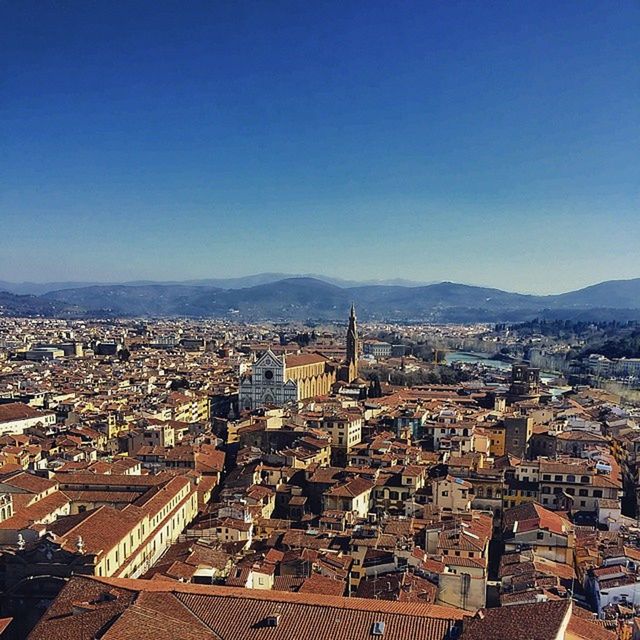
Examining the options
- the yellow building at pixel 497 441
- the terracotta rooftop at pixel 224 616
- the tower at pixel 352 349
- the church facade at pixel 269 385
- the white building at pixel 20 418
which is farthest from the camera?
the tower at pixel 352 349

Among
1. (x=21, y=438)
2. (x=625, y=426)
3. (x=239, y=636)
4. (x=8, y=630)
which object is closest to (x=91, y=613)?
(x=239, y=636)

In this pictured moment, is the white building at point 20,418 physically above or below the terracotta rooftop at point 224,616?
below

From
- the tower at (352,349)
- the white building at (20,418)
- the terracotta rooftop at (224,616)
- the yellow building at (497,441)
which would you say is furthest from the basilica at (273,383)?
the terracotta rooftop at (224,616)

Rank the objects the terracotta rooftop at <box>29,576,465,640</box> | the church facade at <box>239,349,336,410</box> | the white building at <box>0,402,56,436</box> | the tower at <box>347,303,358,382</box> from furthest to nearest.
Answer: the tower at <box>347,303,358,382</box>
the church facade at <box>239,349,336,410</box>
the white building at <box>0,402,56,436</box>
the terracotta rooftop at <box>29,576,465,640</box>

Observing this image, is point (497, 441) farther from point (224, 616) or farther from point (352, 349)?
point (352, 349)

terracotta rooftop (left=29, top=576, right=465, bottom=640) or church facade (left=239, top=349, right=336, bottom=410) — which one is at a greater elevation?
terracotta rooftop (left=29, top=576, right=465, bottom=640)

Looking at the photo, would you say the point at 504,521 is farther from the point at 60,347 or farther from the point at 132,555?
the point at 60,347

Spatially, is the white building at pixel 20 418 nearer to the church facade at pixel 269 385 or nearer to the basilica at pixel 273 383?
the church facade at pixel 269 385

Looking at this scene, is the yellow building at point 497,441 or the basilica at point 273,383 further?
the basilica at point 273,383

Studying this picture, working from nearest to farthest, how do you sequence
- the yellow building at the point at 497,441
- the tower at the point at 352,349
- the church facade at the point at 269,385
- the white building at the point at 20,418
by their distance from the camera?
the yellow building at the point at 497,441, the white building at the point at 20,418, the church facade at the point at 269,385, the tower at the point at 352,349

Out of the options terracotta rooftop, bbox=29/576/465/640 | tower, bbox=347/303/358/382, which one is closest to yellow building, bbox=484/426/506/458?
terracotta rooftop, bbox=29/576/465/640

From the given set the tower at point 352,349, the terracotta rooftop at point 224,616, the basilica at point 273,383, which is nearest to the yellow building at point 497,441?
the basilica at point 273,383

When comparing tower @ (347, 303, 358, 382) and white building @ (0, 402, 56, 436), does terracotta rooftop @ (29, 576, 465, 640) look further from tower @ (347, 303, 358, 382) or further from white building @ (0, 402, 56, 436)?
tower @ (347, 303, 358, 382)
